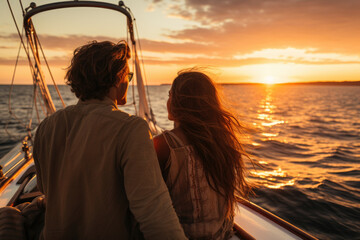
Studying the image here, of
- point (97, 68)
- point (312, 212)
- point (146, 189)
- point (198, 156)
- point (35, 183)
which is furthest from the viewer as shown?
point (312, 212)

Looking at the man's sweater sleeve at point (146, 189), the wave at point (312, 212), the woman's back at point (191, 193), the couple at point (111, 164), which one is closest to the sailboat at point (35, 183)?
the woman's back at point (191, 193)

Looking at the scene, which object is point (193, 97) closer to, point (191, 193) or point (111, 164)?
point (191, 193)

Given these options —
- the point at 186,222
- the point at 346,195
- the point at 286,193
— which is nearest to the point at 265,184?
the point at 286,193

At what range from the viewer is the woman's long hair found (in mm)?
1479

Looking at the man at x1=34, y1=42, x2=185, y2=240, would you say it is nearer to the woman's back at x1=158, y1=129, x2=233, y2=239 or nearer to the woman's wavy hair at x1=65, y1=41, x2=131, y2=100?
the woman's wavy hair at x1=65, y1=41, x2=131, y2=100

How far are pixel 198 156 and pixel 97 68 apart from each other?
0.82 m

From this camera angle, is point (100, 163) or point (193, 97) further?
point (193, 97)

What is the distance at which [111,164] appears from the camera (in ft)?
3.12

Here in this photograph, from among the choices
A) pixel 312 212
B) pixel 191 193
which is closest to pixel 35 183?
pixel 191 193

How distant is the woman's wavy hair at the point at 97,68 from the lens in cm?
105

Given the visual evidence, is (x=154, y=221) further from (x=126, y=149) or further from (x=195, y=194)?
(x=195, y=194)

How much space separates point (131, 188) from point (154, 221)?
16cm

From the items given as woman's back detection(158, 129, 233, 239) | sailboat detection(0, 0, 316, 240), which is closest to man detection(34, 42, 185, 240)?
woman's back detection(158, 129, 233, 239)

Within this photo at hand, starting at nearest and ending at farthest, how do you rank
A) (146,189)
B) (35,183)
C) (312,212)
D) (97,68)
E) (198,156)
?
(146,189), (97,68), (198,156), (35,183), (312,212)
